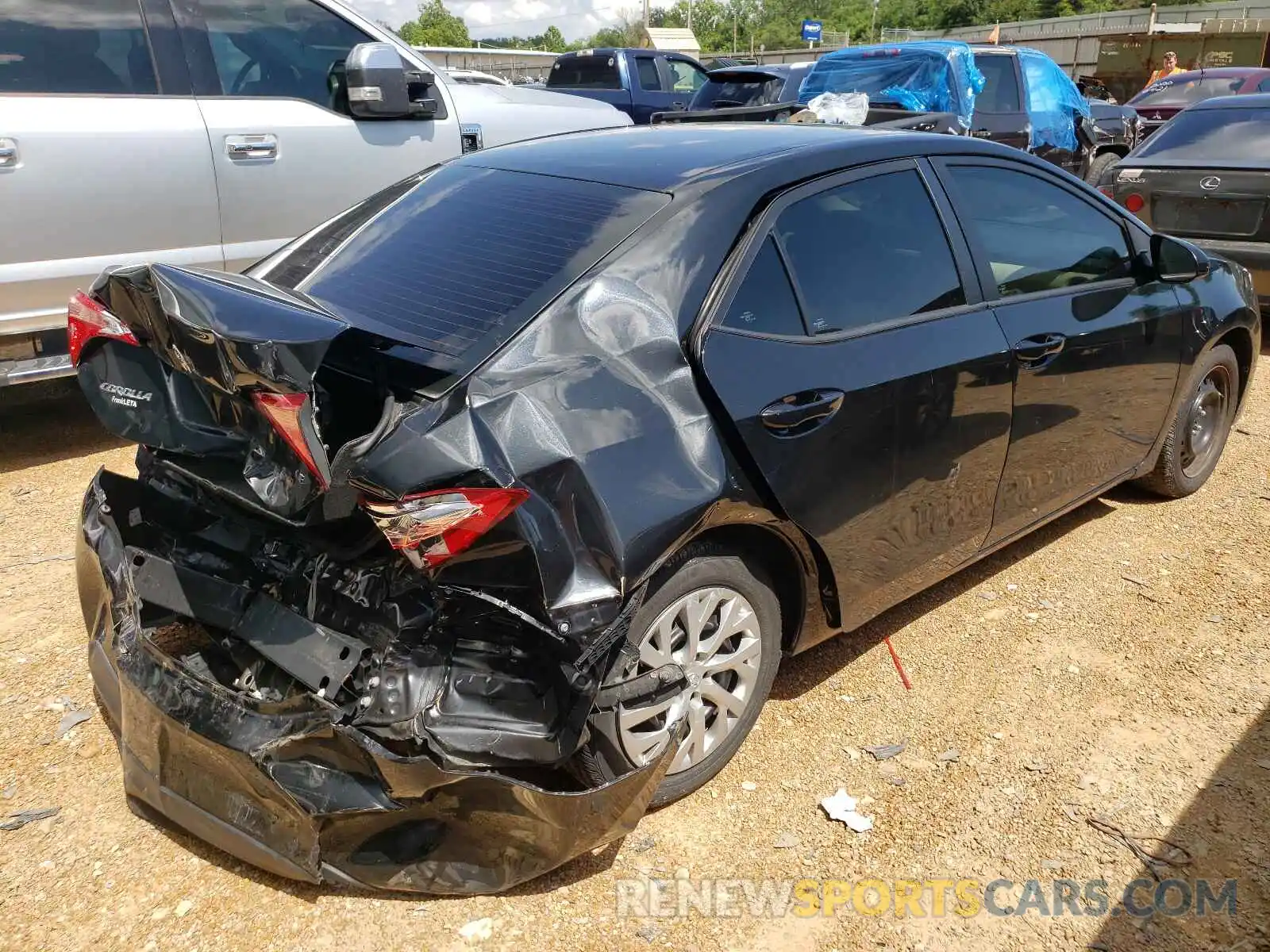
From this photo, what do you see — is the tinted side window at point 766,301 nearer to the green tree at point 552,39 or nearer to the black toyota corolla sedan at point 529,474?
the black toyota corolla sedan at point 529,474

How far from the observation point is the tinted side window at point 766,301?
9.00 ft

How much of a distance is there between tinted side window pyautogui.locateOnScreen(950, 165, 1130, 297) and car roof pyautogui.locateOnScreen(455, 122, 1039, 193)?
0.12m

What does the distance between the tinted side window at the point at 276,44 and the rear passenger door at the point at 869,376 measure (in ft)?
12.0

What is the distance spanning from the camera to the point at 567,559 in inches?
88.4

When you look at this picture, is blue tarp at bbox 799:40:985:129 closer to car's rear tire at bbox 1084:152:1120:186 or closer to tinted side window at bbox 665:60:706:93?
car's rear tire at bbox 1084:152:1120:186

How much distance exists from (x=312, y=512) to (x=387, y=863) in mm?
A: 820

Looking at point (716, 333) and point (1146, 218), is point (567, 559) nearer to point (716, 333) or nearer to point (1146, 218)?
point (716, 333)

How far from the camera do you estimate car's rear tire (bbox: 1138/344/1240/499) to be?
4531mm

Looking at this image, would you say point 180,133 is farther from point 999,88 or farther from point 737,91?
point 999,88

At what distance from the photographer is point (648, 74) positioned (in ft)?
49.9

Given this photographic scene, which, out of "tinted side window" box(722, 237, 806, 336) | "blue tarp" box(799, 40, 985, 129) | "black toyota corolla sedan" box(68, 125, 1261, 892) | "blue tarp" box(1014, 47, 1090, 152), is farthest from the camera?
"blue tarp" box(1014, 47, 1090, 152)

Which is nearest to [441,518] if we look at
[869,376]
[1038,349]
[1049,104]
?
[869,376]

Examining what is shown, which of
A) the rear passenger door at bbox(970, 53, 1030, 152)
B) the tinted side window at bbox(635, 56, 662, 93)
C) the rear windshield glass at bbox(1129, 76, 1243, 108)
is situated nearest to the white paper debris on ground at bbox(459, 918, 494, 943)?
the rear passenger door at bbox(970, 53, 1030, 152)

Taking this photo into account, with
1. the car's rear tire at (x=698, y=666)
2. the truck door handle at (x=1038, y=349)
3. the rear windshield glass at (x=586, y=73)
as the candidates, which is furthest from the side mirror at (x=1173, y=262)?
the rear windshield glass at (x=586, y=73)
